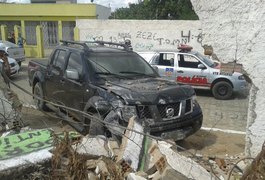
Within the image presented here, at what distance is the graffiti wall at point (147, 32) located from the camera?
16844mm

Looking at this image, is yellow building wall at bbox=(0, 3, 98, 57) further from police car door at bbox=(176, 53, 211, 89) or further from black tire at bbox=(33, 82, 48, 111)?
black tire at bbox=(33, 82, 48, 111)

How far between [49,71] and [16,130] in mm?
2500

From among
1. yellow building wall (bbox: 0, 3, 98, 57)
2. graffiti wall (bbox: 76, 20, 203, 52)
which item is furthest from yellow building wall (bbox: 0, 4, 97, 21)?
graffiti wall (bbox: 76, 20, 203, 52)

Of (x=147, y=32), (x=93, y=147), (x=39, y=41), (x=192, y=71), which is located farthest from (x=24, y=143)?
(x=39, y=41)

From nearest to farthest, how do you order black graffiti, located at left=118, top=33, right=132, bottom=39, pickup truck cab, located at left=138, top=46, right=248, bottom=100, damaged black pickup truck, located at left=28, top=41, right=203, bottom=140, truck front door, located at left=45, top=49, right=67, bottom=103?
damaged black pickup truck, located at left=28, top=41, right=203, bottom=140 → truck front door, located at left=45, top=49, right=67, bottom=103 → pickup truck cab, located at left=138, top=46, right=248, bottom=100 → black graffiti, located at left=118, top=33, right=132, bottom=39

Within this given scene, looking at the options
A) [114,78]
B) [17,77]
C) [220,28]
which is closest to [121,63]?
[114,78]

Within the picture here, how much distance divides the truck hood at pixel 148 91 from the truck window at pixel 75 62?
34.0 inches

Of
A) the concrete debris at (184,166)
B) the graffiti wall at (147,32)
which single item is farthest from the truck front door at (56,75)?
the graffiti wall at (147,32)

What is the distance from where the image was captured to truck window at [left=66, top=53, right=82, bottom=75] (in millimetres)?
6285

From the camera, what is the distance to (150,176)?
10.8ft

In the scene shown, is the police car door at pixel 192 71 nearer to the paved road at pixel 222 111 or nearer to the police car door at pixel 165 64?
the police car door at pixel 165 64

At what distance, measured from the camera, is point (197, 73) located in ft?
35.9

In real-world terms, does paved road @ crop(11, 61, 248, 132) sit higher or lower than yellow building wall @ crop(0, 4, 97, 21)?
lower

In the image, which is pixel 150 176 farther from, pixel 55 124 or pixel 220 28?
pixel 55 124
